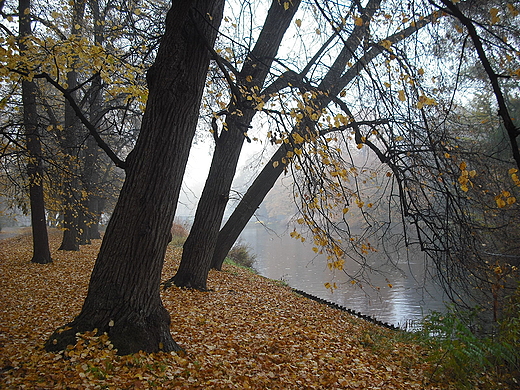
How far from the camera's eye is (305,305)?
6.12 metres

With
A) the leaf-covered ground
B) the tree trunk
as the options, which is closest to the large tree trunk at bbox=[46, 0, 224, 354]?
the leaf-covered ground

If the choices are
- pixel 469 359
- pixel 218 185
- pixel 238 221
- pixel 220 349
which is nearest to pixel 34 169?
pixel 218 185

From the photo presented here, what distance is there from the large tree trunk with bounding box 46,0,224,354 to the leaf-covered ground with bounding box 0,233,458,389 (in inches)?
8.1

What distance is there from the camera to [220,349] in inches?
137

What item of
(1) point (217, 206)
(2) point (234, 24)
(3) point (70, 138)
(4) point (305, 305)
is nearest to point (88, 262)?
(3) point (70, 138)

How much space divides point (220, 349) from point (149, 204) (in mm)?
1632

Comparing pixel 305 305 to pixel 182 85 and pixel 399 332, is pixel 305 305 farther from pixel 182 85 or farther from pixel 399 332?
pixel 182 85

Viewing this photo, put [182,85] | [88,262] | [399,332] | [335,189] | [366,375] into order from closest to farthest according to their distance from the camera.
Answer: [182,85], [366,375], [335,189], [399,332], [88,262]

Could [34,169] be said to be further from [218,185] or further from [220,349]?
[220,349]

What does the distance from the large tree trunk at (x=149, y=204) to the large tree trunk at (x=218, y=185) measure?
249 centimetres

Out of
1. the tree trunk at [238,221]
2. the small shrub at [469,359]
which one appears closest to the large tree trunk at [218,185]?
the tree trunk at [238,221]

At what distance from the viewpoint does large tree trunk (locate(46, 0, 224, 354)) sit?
302 cm

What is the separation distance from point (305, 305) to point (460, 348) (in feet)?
9.38

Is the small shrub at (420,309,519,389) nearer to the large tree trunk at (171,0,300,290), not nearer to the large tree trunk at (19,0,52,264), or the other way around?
the large tree trunk at (171,0,300,290)
